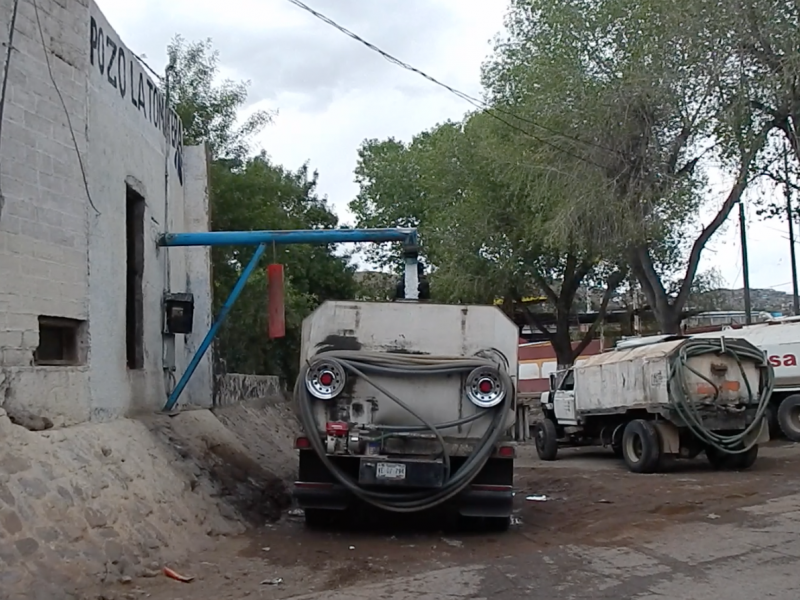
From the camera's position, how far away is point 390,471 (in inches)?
338

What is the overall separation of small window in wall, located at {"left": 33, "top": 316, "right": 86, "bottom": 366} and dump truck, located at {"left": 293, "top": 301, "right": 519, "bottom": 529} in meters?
2.22

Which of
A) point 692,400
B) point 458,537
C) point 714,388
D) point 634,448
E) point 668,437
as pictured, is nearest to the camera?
point 458,537

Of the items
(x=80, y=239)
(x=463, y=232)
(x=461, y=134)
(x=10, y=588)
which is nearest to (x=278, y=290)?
(x=80, y=239)

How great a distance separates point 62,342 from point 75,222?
1.21 meters

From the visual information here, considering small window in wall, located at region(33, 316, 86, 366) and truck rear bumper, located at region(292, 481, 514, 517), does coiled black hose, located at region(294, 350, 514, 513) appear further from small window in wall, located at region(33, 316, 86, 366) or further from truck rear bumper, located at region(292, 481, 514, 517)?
small window in wall, located at region(33, 316, 86, 366)

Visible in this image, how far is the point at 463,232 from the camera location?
2873cm

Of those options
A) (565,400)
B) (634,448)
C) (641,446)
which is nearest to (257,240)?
(641,446)

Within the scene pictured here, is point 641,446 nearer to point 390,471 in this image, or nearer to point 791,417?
point 791,417

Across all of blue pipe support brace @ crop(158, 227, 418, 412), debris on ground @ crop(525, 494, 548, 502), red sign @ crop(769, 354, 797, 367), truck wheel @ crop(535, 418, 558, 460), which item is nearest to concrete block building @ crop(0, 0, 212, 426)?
blue pipe support brace @ crop(158, 227, 418, 412)

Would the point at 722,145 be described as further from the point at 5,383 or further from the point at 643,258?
the point at 5,383

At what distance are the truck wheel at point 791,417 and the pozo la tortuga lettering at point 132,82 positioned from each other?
13.7 m

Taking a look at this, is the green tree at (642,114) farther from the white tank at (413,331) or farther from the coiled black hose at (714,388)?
the white tank at (413,331)

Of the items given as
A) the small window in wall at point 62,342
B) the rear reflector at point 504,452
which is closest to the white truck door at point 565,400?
the rear reflector at point 504,452

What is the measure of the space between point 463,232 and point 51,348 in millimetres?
20506
